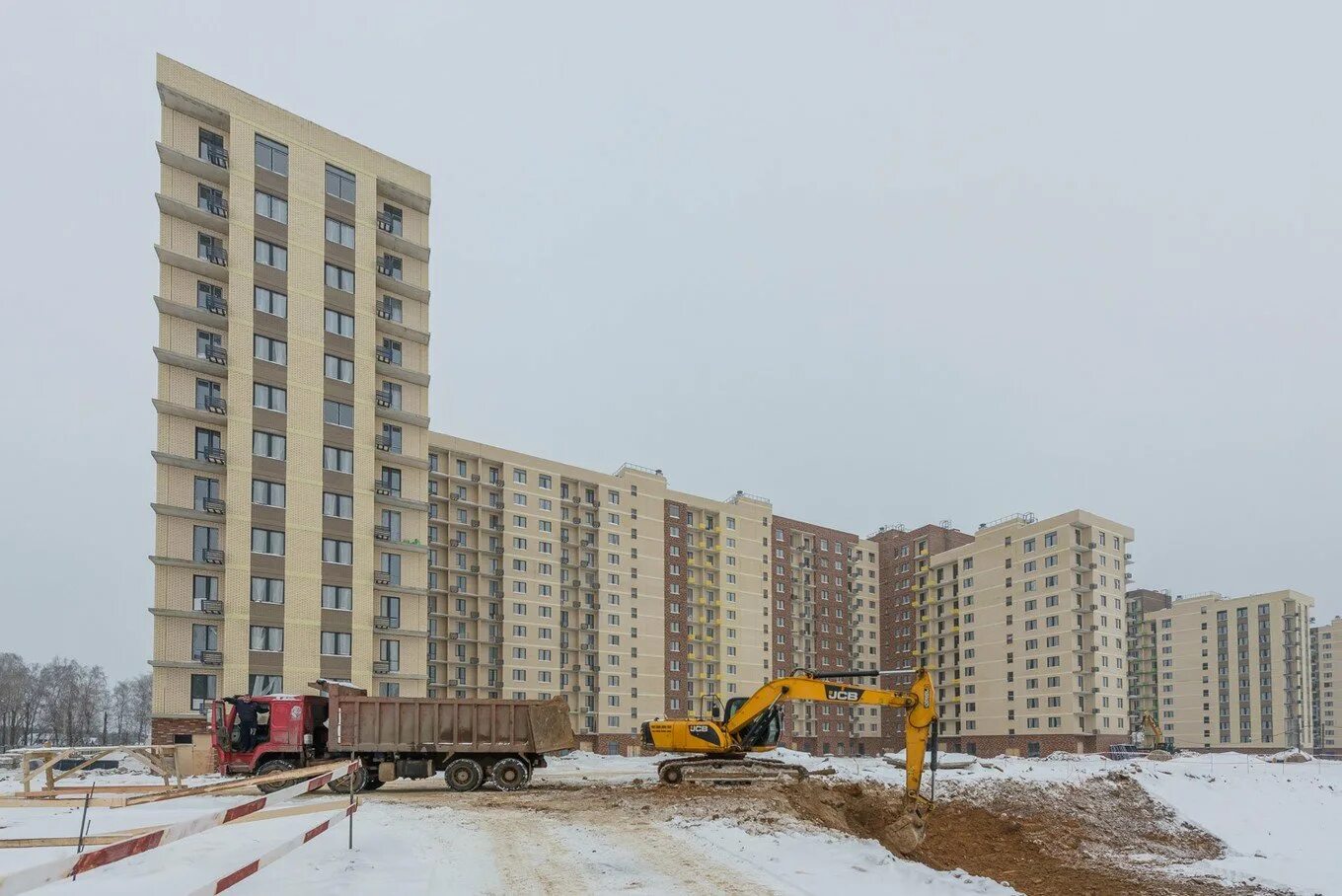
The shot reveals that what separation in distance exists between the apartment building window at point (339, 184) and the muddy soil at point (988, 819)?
43562 millimetres

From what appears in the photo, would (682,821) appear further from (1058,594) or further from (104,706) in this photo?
(104,706)

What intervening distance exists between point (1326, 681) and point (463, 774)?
190 metres

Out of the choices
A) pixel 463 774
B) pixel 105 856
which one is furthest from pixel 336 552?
pixel 105 856

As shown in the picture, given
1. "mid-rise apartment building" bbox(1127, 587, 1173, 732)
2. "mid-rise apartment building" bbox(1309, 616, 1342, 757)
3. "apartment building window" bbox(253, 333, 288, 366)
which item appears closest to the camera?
"apartment building window" bbox(253, 333, 288, 366)

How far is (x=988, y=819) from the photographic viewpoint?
1103 inches

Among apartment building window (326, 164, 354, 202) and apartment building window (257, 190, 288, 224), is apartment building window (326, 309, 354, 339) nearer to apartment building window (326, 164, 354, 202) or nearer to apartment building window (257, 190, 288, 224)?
apartment building window (257, 190, 288, 224)

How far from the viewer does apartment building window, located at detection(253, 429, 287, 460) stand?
182ft

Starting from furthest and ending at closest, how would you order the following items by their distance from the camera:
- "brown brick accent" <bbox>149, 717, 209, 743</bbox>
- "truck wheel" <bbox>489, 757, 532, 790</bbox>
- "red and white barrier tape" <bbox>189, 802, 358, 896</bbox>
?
"brown brick accent" <bbox>149, 717, 209, 743</bbox>
"truck wheel" <bbox>489, 757, 532, 790</bbox>
"red and white barrier tape" <bbox>189, 802, 358, 896</bbox>

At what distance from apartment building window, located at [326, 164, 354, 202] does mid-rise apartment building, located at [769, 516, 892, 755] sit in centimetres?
8320

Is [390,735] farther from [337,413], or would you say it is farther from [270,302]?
[270,302]

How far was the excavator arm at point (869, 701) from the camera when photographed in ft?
69.1

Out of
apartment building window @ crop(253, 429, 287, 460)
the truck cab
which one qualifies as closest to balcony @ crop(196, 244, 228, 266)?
apartment building window @ crop(253, 429, 287, 460)

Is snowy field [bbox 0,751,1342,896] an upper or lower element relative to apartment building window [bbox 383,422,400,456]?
lower

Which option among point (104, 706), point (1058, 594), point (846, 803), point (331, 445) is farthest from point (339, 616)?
point (104, 706)
